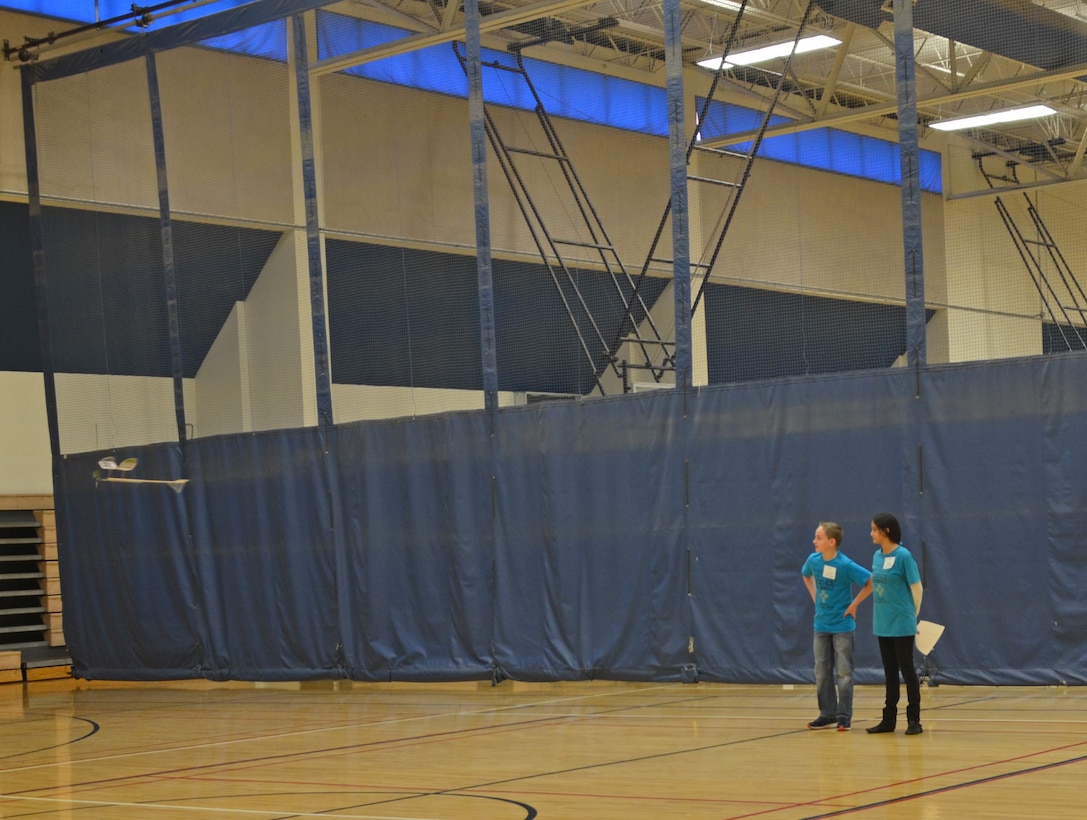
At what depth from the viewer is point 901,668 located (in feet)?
29.7

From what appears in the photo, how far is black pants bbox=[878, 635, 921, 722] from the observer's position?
354 inches

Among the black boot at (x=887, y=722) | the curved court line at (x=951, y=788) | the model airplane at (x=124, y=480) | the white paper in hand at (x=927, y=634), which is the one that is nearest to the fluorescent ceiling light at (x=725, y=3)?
the model airplane at (x=124, y=480)

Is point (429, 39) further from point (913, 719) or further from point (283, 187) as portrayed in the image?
point (913, 719)

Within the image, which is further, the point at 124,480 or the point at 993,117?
the point at 993,117

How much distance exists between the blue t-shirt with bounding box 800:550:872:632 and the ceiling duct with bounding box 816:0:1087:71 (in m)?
7.58

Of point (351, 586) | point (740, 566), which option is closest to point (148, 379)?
point (351, 586)

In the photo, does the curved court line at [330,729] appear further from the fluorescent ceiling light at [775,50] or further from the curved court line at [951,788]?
the fluorescent ceiling light at [775,50]

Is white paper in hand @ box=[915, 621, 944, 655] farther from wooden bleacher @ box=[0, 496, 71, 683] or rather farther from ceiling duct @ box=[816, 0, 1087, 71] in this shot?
wooden bleacher @ box=[0, 496, 71, 683]

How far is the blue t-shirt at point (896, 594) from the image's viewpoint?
29.7 ft

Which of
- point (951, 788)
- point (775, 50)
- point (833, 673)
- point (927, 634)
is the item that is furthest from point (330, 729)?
point (775, 50)

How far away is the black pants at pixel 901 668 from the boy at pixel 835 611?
0.34 metres

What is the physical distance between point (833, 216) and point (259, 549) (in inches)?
275

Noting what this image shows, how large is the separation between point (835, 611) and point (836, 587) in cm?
15

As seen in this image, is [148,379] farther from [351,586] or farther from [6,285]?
[351,586]
